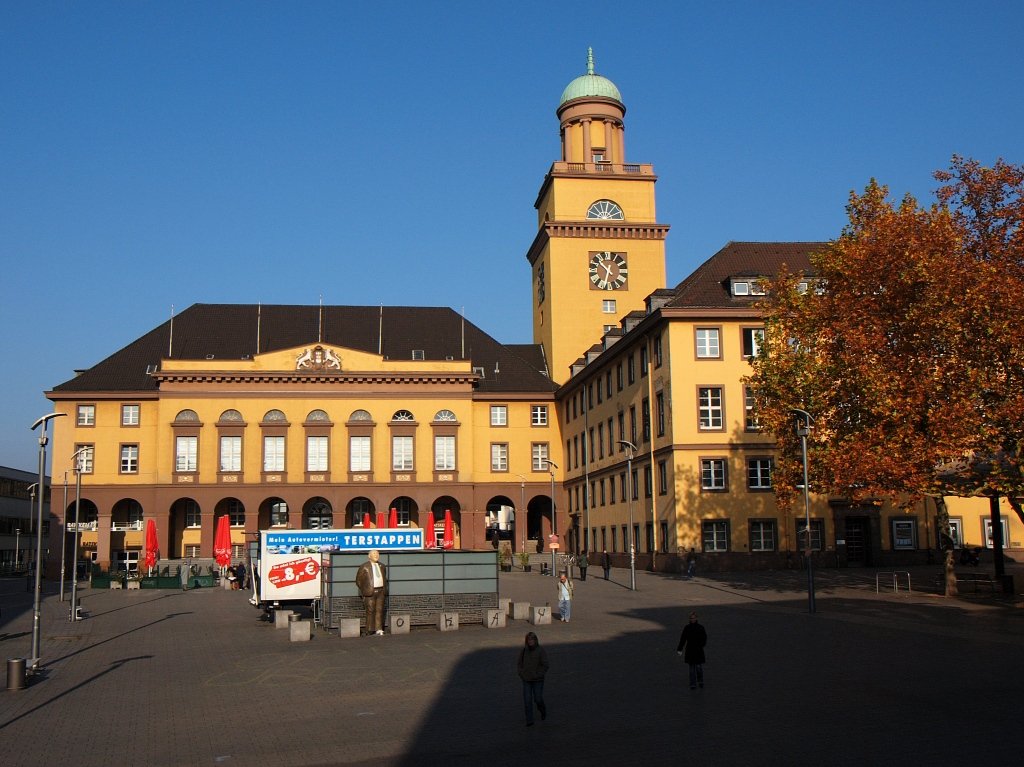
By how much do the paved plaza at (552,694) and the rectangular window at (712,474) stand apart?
19388mm

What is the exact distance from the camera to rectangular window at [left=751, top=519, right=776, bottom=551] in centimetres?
5228

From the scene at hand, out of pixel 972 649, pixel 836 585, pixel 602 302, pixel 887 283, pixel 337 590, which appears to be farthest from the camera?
pixel 602 302

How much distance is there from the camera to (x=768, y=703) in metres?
17.0

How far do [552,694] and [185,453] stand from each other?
63277mm

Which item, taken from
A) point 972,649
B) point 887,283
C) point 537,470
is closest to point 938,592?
point 887,283

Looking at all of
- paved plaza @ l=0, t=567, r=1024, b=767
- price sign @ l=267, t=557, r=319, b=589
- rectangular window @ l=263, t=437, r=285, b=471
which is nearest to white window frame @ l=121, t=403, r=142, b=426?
rectangular window @ l=263, t=437, r=285, b=471

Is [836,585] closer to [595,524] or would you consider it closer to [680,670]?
[680,670]

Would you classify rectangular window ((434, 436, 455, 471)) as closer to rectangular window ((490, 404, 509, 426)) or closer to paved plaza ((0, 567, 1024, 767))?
Answer: rectangular window ((490, 404, 509, 426))

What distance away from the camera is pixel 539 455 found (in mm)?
82000

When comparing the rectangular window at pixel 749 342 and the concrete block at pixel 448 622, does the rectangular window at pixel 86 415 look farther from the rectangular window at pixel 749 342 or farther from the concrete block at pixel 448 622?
the concrete block at pixel 448 622

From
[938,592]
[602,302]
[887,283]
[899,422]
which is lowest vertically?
[938,592]

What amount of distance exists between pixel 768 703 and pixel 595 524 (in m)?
52.6

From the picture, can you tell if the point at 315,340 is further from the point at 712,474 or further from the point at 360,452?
the point at 712,474

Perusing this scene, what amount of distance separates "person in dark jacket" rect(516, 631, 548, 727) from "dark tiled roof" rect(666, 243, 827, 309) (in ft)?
123
